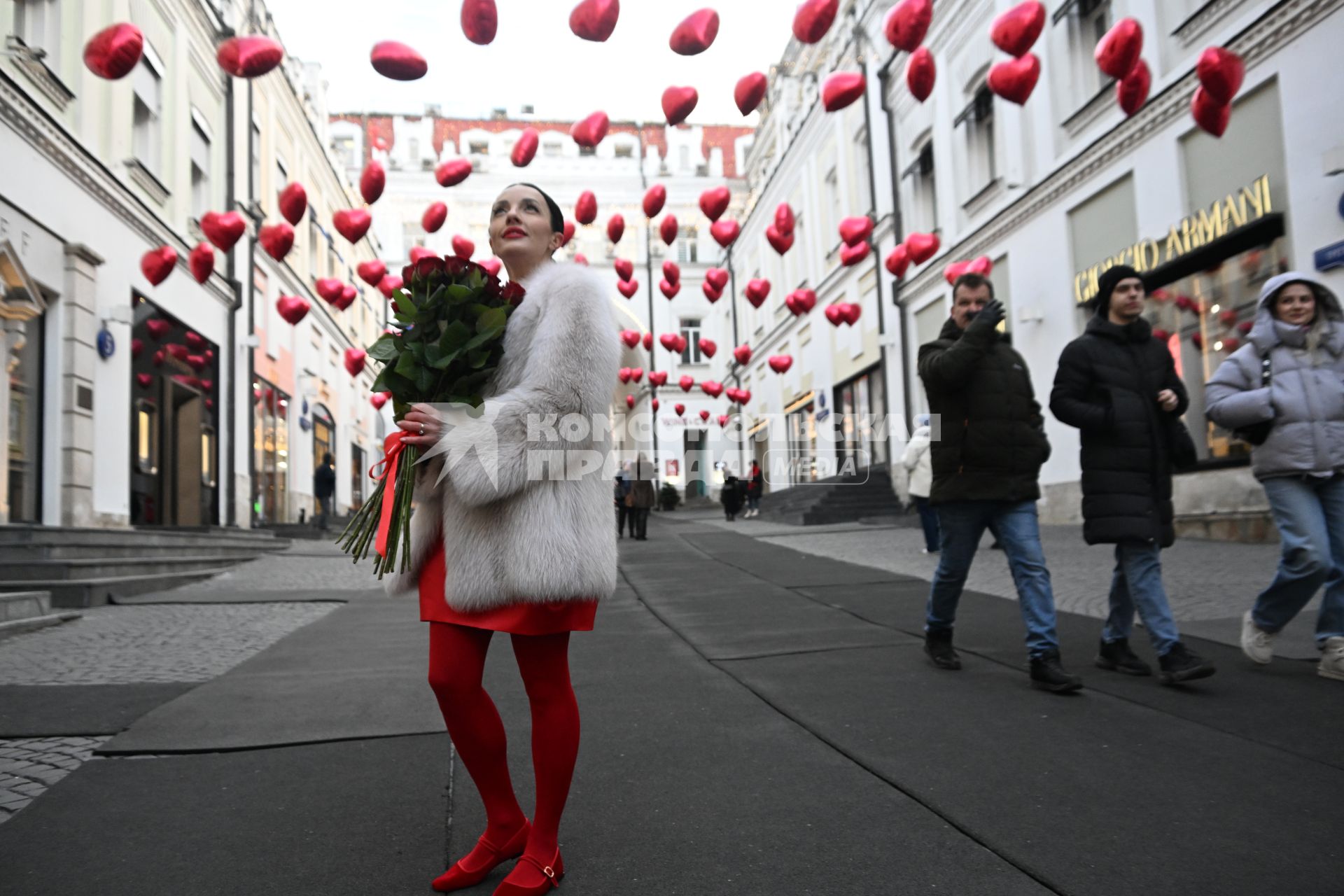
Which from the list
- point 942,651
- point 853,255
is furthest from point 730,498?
point 942,651

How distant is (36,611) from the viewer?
6.98 meters

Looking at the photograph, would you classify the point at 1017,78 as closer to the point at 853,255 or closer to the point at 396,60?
the point at 853,255

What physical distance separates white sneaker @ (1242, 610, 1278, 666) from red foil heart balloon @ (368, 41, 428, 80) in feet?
27.8

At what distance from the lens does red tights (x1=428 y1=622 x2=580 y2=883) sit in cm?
237

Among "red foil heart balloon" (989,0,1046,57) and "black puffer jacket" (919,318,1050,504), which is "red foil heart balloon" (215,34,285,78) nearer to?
"red foil heart balloon" (989,0,1046,57)

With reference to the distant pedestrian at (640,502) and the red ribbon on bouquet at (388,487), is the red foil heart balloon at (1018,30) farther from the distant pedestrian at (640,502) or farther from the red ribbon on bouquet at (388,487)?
the distant pedestrian at (640,502)

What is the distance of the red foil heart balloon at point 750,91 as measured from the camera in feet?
34.1

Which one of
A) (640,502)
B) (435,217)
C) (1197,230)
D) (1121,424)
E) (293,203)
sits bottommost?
(640,502)

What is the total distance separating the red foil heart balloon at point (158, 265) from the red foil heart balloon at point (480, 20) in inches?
258

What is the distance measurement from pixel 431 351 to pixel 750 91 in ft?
29.3

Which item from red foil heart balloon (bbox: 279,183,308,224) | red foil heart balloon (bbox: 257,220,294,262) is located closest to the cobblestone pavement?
red foil heart balloon (bbox: 279,183,308,224)

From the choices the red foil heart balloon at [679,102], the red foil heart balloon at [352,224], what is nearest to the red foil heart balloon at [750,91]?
the red foil heart balloon at [679,102]

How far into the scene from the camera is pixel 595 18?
8.62m

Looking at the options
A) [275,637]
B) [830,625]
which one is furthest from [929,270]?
[275,637]
